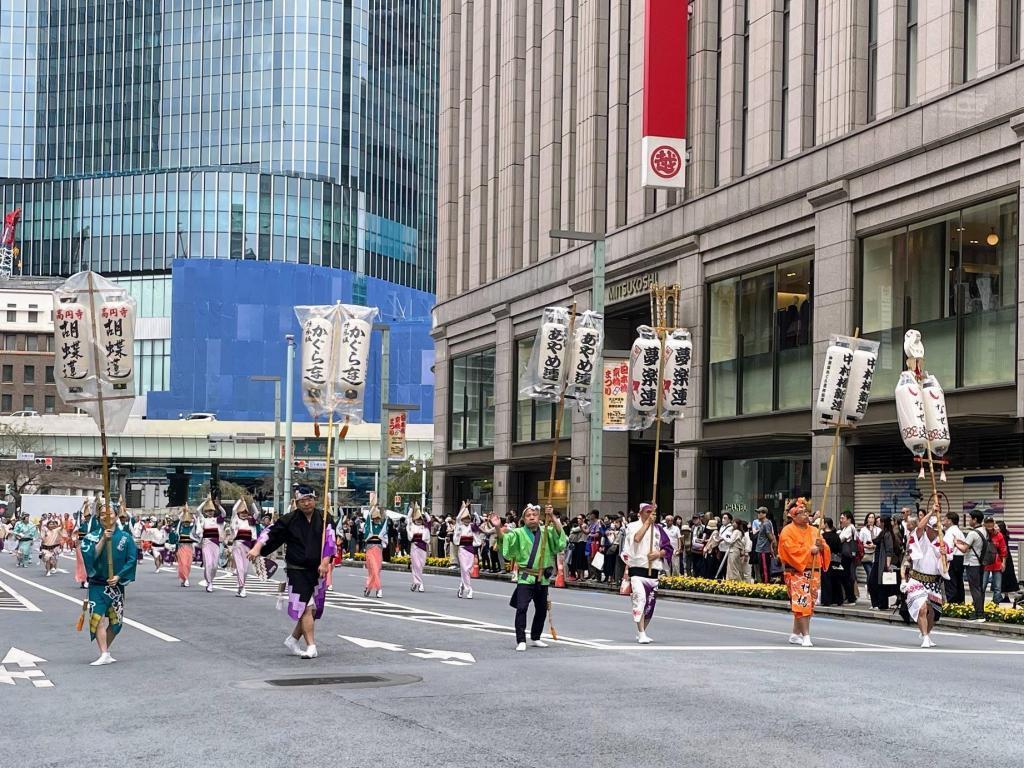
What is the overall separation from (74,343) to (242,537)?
1304 centimetres

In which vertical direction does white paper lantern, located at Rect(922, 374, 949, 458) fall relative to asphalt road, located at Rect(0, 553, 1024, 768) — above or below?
above

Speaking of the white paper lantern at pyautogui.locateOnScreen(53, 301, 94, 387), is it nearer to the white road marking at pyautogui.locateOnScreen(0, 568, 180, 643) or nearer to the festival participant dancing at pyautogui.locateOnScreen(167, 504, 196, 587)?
the white road marking at pyautogui.locateOnScreen(0, 568, 180, 643)

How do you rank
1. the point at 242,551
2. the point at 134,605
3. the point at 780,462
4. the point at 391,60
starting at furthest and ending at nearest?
the point at 391,60, the point at 780,462, the point at 242,551, the point at 134,605

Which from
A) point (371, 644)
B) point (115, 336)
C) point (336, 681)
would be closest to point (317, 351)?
point (115, 336)

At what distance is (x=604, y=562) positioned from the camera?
1426 inches

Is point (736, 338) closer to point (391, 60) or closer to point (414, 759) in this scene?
point (414, 759)

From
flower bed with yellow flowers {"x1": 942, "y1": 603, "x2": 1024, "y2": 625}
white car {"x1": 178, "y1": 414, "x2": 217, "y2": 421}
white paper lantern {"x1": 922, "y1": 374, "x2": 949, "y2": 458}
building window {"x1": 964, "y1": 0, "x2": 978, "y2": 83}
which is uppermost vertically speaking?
building window {"x1": 964, "y1": 0, "x2": 978, "y2": 83}

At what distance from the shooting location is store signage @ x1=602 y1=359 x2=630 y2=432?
38.7 m

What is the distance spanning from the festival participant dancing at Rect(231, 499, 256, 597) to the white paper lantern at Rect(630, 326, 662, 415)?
10341mm

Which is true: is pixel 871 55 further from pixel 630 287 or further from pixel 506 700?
pixel 506 700

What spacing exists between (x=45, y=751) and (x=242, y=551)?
20620 mm

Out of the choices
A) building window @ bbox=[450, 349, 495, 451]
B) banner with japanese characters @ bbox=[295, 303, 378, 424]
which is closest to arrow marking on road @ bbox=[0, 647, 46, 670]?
banner with japanese characters @ bbox=[295, 303, 378, 424]

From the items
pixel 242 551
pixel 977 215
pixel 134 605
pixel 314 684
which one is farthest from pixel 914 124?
pixel 314 684

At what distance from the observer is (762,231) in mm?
38656
